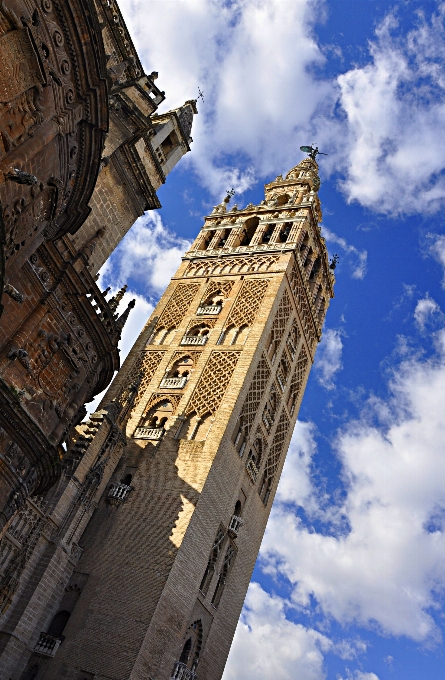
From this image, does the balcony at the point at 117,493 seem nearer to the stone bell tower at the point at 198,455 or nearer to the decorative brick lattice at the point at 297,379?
the stone bell tower at the point at 198,455

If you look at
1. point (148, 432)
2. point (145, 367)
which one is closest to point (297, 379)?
point (145, 367)

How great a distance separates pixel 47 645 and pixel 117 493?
5252 millimetres

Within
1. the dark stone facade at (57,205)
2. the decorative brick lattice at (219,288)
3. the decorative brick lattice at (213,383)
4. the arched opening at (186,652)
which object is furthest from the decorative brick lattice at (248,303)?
the arched opening at (186,652)

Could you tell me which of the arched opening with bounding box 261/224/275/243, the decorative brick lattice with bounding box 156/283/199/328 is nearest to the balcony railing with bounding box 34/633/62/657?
the decorative brick lattice with bounding box 156/283/199/328

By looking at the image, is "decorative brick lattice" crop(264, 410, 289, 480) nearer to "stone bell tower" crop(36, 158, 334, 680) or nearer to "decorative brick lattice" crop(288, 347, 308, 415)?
"stone bell tower" crop(36, 158, 334, 680)

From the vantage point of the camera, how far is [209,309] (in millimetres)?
28328

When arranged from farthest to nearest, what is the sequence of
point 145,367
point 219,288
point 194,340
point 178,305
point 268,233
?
point 268,233 < point 219,288 < point 178,305 < point 194,340 < point 145,367

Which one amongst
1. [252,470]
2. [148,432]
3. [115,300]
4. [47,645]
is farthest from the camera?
[252,470]

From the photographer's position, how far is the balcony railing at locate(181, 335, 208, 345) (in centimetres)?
2673

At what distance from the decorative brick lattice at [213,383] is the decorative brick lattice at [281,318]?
2.98m

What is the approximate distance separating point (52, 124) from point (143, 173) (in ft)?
20.4

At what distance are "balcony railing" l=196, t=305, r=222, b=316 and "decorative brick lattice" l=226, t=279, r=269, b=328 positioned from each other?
78 centimetres

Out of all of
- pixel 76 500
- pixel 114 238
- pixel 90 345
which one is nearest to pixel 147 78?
pixel 114 238

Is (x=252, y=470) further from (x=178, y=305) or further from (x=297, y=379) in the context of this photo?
(x=178, y=305)
